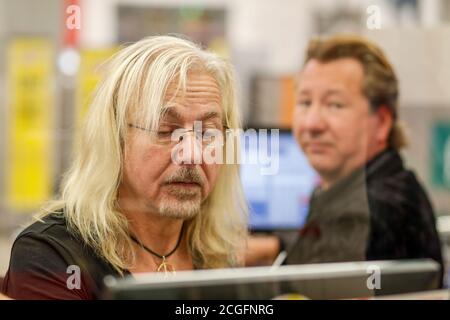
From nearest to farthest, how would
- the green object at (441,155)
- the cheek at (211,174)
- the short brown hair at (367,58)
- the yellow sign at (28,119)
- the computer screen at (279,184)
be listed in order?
1. the cheek at (211,174)
2. the computer screen at (279,184)
3. the short brown hair at (367,58)
4. the yellow sign at (28,119)
5. the green object at (441,155)

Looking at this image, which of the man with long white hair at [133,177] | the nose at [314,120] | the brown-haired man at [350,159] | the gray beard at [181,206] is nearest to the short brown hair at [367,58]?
the brown-haired man at [350,159]

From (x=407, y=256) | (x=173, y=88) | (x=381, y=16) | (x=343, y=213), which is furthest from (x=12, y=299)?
(x=381, y=16)

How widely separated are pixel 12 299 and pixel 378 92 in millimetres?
805

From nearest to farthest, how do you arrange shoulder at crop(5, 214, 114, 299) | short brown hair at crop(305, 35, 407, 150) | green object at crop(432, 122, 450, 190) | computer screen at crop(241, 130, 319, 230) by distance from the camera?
shoulder at crop(5, 214, 114, 299) → computer screen at crop(241, 130, 319, 230) → short brown hair at crop(305, 35, 407, 150) → green object at crop(432, 122, 450, 190)

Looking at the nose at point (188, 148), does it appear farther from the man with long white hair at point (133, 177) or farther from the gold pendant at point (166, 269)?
the gold pendant at point (166, 269)

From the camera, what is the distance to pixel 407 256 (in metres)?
1.49

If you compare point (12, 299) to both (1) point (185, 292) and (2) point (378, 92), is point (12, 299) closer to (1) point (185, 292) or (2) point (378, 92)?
(1) point (185, 292)

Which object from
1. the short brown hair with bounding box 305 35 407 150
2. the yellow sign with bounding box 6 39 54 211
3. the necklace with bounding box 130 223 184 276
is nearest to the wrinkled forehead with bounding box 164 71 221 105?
the necklace with bounding box 130 223 184 276

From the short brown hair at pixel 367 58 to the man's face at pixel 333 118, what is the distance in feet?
0.04

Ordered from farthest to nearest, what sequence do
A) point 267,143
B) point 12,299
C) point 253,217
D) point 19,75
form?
point 19,75 → point 253,217 → point 267,143 → point 12,299

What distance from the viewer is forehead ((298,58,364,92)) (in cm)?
144

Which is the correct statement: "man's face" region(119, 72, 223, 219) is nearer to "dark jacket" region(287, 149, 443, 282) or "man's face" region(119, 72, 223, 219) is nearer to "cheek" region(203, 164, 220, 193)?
"cheek" region(203, 164, 220, 193)

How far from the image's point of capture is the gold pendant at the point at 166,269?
1.20 metres

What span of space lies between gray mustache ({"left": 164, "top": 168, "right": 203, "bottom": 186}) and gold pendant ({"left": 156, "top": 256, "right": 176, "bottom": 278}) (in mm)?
132
